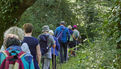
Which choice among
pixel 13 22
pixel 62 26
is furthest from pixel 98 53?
pixel 62 26

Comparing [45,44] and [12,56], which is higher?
[12,56]

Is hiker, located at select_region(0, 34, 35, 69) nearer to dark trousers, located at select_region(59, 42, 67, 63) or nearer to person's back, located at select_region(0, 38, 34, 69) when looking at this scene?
→ person's back, located at select_region(0, 38, 34, 69)

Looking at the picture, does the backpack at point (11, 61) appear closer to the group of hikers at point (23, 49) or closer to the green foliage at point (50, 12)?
the group of hikers at point (23, 49)

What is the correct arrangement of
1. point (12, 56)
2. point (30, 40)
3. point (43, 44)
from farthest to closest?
1. point (43, 44)
2. point (30, 40)
3. point (12, 56)

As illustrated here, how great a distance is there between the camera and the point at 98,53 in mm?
5531

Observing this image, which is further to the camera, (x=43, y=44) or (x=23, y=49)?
(x=43, y=44)

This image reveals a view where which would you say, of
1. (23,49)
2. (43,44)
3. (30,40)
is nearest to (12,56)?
(23,49)

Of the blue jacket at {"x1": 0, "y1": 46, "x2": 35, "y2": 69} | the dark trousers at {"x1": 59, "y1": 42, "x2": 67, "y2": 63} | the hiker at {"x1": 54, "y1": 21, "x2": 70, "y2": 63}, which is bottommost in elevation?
the dark trousers at {"x1": 59, "y1": 42, "x2": 67, "y2": 63}

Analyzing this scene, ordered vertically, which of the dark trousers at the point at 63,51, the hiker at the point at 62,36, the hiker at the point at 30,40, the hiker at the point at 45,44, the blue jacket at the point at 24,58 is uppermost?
the blue jacket at the point at 24,58

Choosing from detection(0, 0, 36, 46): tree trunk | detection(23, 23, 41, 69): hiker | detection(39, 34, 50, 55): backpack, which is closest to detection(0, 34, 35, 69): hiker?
detection(23, 23, 41, 69): hiker

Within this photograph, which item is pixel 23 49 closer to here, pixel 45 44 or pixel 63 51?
pixel 45 44

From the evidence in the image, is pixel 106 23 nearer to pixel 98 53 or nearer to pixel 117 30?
pixel 117 30

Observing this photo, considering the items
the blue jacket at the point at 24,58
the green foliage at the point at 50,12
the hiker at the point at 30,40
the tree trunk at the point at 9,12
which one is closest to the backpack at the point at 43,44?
the tree trunk at the point at 9,12

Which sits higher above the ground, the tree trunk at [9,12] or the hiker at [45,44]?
the tree trunk at [9,12]
